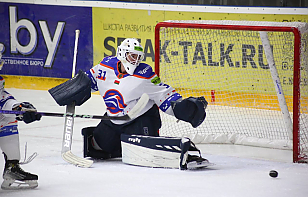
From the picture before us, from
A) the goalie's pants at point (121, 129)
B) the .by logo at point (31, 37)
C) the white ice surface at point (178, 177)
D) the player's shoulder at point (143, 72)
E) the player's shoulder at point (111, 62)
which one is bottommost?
the white ice surface at point (178, 177)

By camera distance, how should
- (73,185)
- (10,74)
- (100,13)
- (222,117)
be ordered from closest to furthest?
1. (73,185)
2. (222,117)
3. (100,13)
4. (10,74)

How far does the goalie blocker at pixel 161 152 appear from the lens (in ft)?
14.0

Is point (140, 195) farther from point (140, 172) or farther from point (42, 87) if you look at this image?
point (42, 87)

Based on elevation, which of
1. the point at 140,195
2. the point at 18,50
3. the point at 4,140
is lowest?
the point at 140,195

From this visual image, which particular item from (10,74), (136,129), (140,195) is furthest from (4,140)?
(10,74)

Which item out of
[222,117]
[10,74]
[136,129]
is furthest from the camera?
[10,74]

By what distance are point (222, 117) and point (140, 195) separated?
276cm

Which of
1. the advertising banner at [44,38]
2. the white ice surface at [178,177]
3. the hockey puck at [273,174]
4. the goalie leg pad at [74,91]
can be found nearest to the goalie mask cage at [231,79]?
the white ice surface at [178,177]

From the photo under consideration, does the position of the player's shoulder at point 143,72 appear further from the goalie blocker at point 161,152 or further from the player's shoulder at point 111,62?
the goalie blocker at point 161,152

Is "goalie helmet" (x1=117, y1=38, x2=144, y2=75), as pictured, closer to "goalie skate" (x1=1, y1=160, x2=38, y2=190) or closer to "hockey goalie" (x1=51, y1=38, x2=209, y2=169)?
"hockey goalie" (x1=51, y1=38, x2=209, y2=169)

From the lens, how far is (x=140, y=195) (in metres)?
3.59

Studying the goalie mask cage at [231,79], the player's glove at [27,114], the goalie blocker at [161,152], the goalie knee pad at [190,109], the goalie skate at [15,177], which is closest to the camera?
the player's glove at [27,114]

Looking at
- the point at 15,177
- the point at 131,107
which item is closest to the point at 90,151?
the point at 131,107

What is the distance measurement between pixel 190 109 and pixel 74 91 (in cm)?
83
